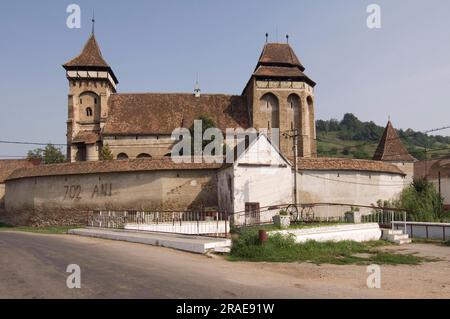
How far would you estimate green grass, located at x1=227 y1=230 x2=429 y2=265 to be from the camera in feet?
40.3

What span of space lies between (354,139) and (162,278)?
482ft

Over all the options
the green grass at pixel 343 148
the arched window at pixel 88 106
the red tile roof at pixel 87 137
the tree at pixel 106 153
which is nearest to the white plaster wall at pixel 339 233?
the tree at pixel 106 153

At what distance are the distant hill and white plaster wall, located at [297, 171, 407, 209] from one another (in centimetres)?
8658

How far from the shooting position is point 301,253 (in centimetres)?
1329

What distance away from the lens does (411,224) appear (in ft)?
67.0

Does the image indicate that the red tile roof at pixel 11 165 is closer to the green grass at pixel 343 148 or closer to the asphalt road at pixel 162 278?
the asphalt road at pixel 162 278

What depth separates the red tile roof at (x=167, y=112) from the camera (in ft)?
139

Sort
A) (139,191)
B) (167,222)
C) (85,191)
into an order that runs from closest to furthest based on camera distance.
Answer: (167,222)
(139,191)
(85,191)

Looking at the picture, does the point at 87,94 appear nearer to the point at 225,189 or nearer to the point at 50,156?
the point at 50,156

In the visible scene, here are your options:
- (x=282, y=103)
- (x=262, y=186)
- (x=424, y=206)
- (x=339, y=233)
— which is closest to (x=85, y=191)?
(x=262, y=186)

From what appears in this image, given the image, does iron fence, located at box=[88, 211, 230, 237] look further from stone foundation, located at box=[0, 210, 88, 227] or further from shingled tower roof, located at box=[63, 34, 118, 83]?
shingled tower roof, located at box=[63, 34, 118, 83]

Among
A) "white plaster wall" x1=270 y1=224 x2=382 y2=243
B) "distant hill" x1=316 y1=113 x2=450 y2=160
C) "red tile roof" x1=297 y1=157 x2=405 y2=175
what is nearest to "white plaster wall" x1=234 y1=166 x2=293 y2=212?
"red tile roof" x1=297 y1=157 x2=405 y2=175

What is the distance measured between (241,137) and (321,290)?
3463 centimetres

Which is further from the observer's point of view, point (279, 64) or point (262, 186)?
point (279, 64)
